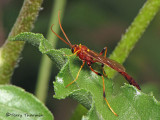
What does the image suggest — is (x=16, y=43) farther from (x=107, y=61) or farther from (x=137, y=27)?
(x=137, y=27)

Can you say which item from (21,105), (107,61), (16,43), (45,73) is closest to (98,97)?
(21,105)

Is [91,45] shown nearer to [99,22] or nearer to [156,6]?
[99,22]

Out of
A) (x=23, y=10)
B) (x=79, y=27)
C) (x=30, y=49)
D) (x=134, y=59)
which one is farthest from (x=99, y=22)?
(x=23, y=10)

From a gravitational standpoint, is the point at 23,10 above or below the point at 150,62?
above

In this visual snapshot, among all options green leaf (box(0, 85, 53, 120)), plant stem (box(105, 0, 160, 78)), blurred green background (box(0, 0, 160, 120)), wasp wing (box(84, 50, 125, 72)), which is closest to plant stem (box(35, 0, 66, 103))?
wasp wing (box(84, 50, 125, 72))

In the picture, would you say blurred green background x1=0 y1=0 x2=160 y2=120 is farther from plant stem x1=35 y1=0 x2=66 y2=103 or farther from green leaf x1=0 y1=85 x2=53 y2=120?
green leaf x1=0 y1=85 x2=53 y2=120

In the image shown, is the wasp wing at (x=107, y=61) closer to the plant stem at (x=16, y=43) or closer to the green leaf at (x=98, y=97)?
the green leaf at (x=98, y=97)

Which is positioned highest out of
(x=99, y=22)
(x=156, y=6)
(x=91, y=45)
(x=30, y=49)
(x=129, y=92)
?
(x=156, y=6)
